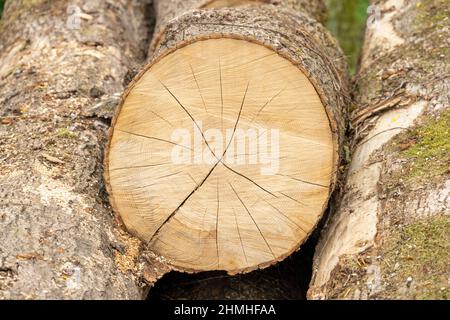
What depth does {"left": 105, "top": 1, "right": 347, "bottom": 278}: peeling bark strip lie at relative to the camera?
313 centimetres

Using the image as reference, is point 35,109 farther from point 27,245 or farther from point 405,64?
point 405,64

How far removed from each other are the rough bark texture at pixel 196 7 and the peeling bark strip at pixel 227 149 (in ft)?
2.99

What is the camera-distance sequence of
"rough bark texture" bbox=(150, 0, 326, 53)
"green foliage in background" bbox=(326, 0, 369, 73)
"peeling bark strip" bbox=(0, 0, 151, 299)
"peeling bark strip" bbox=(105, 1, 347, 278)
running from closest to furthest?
"peeling bark strip" bbox=(0, 0, 151, 299), "peeling bark strip" bbox=(105, 1, 347, 278), "rough bark texture" bbox=(150, 0, 326, 53), "green foliage in background" bbox=(326, 0, 369, 73)

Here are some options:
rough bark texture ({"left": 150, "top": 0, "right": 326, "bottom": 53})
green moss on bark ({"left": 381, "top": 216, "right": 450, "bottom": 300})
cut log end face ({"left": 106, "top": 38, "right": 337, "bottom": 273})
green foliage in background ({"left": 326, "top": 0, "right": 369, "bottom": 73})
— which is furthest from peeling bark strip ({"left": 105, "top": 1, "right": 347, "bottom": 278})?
green foliage in background ({"left": 326, "top": 0, "right": 369, "bottom": 73})

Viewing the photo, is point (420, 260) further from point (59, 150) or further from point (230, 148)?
point (59, 150)

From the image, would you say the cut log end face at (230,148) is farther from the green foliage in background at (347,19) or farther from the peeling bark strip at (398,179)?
the green foliage in background at (347,19)

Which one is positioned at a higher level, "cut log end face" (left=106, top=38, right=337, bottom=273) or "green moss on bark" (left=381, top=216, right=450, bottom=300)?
"cut log end face" (left=106, top=38, right=337, bottom=273)

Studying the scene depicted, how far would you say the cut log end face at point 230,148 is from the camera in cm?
313

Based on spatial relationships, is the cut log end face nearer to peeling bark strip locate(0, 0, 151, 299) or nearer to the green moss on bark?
peeling bark strip locate(0, 0, 151, 299)

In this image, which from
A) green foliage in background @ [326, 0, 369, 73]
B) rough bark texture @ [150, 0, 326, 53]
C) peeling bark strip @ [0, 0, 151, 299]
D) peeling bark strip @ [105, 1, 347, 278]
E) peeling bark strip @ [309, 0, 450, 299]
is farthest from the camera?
green foliage in background @ [326, 0, 369, 73]

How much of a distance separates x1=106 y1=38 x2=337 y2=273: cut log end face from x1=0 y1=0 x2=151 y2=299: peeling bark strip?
0.98 feet

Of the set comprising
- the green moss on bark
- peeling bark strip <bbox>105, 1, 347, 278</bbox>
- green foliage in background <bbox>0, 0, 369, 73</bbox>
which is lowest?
the green moss on bark

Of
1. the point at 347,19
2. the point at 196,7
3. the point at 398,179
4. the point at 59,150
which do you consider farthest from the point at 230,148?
the point at 347,19

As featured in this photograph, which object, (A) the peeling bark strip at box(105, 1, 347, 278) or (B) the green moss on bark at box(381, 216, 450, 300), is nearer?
(B) the green moss on bark at box(381, 216, 450, 300)
